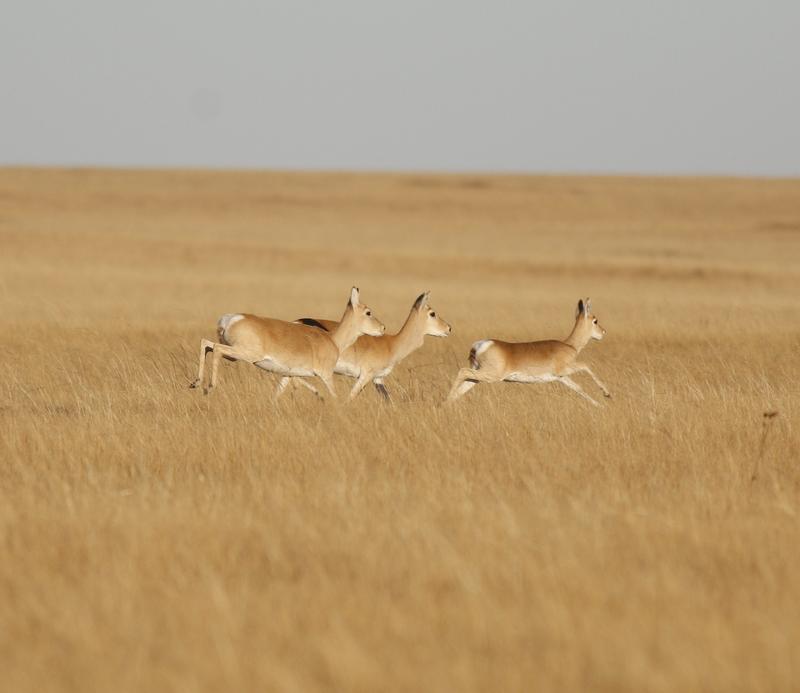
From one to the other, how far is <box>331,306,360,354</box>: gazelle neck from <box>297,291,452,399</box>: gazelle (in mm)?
84

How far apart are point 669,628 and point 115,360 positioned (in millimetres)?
10769

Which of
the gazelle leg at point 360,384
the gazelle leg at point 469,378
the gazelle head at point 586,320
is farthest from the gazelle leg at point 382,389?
the gazelle head at point 586,320

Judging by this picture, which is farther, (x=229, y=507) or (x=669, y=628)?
(x=229, y=507)

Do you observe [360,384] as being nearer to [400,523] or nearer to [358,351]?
[358,351]

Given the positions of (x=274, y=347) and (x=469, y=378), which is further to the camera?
(x=469, y=378)

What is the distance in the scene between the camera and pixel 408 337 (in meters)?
13.1

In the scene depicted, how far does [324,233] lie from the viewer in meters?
48.1

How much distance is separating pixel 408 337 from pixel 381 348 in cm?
42

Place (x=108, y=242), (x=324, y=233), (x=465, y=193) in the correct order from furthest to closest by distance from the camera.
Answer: (x=465, y=193) < (x=324, y=233) < (x=108, y=242)

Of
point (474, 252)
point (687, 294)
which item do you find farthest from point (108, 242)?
point (687, 294)

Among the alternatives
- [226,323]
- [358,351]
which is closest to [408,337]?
[358,351]

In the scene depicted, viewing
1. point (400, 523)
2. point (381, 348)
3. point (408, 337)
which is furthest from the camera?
point (408, 337)

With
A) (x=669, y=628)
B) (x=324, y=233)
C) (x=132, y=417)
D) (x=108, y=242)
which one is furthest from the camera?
(x=324, y=233)

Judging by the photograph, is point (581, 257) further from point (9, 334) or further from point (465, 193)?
point (465, 193)
